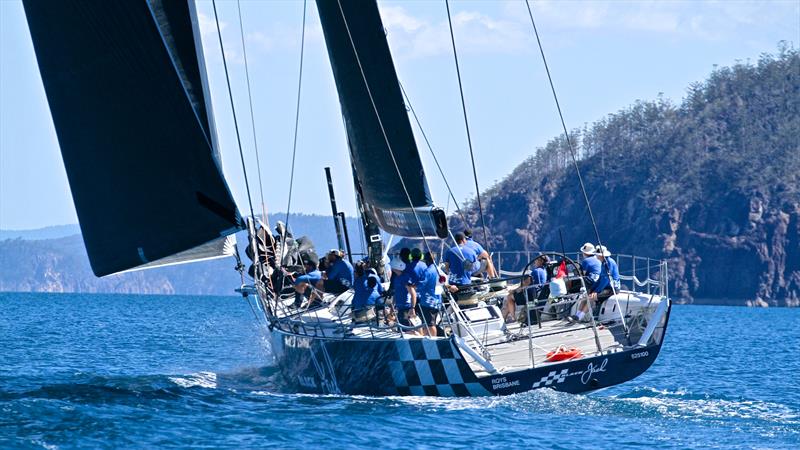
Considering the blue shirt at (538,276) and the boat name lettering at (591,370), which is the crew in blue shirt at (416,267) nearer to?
the blue shirt at (538,276)

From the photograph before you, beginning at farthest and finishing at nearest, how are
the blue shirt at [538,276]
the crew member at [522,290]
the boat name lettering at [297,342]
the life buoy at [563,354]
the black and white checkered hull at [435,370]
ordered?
the boat name lettering at [297,342], the blue shirt at [538,276], the crew member at [522,290], the life buoy at [563,354], the black and white checkered hull at [435,370]

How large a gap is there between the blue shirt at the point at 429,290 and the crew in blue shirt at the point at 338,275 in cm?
275

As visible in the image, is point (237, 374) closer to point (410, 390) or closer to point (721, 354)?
point (410, 390)

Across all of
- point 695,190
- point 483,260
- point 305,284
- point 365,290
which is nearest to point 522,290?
point 483,260

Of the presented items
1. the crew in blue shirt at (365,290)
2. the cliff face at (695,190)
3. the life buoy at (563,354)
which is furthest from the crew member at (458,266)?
the cliff face at (695,190)

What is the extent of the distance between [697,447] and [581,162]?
106099mm

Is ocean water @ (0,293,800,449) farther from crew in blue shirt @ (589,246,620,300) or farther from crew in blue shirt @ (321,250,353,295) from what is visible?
crew in blue shirt @ (321,250,353,295)

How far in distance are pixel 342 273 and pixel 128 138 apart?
12.2 ft

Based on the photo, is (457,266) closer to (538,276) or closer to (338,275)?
(538,276)

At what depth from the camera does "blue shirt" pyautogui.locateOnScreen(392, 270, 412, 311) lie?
15609 mm

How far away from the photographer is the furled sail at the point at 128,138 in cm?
1579

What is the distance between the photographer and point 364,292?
55.2ft

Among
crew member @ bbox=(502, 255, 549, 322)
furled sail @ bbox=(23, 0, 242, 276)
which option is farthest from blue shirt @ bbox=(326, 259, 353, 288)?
crew member @ bbox=(502, 255, 549, 322)

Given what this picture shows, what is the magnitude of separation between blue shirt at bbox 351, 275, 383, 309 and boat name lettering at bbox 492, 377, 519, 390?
229cm
